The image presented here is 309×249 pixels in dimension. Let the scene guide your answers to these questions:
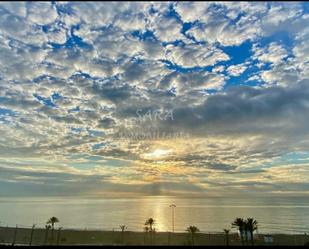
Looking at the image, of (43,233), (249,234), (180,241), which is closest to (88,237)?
(43,233)

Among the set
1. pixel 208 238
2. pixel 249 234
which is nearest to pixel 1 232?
pixel 208 238

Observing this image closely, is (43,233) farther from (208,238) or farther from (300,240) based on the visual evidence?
(300,240)

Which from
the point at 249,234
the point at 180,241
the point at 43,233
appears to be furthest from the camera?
the point at 43,233

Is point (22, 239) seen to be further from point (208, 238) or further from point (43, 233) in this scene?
point (208, 238)

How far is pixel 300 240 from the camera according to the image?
308 ft

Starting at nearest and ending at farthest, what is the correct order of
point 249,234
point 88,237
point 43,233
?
point 249,234 < point 88,237 < point 43,233

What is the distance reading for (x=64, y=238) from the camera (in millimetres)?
100188

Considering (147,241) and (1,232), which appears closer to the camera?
(147,241)

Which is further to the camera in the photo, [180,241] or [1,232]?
[1,232]

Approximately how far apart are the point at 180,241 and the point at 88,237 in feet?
102

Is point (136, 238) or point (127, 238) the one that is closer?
point (127, 238)

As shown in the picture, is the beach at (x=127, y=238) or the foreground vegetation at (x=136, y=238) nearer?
the foreground vegetation at (x=136, y=238)

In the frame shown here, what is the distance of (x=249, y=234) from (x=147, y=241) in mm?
31707

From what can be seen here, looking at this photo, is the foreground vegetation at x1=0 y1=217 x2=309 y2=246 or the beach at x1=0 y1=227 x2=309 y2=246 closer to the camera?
the foreground vegetation at x1=0 y1=217 x2=309 y2=246
